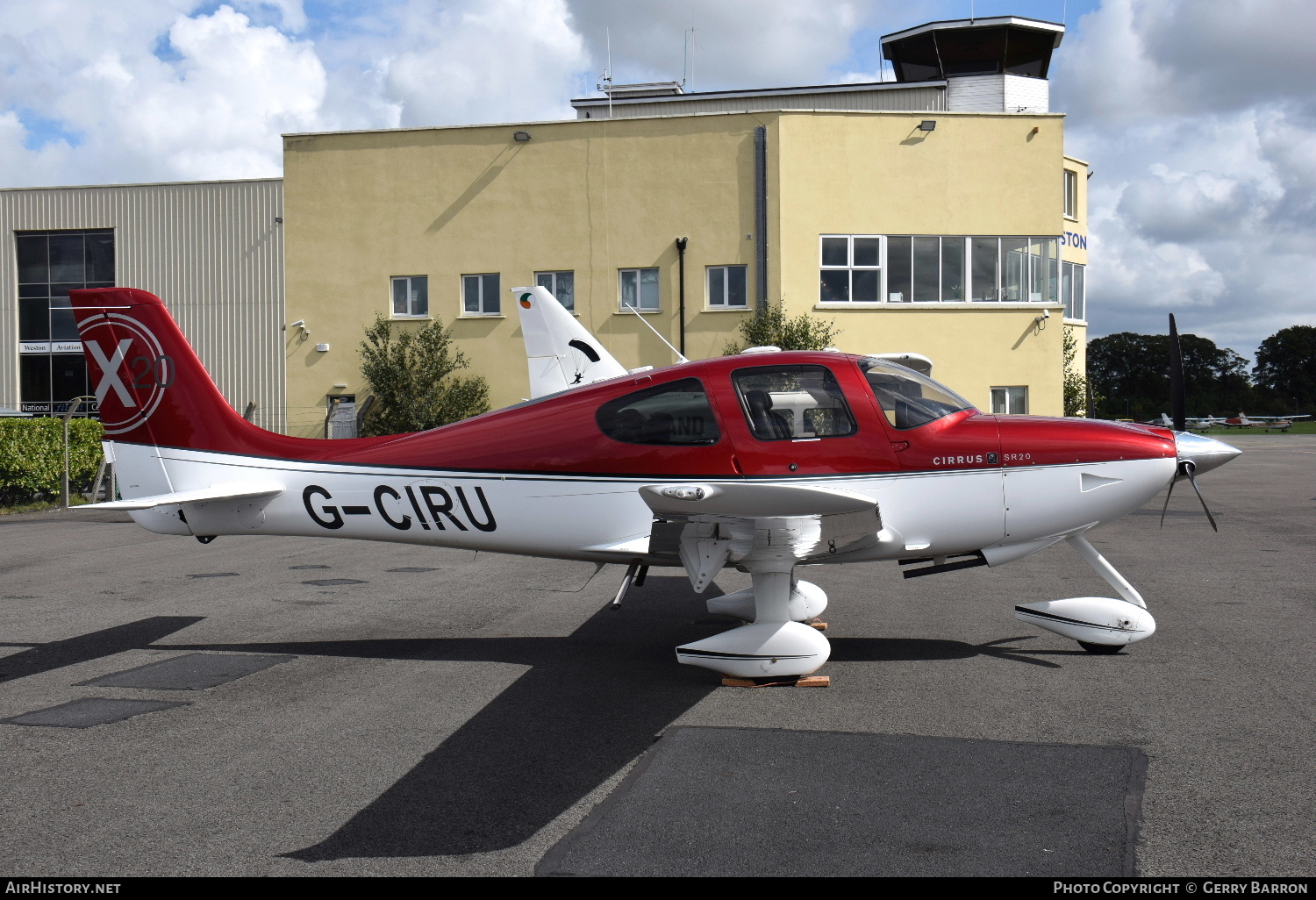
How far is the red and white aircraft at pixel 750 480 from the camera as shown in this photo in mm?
6590

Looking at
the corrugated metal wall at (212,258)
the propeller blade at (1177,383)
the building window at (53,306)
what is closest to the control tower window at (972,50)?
the corrugated metal wall at (212,258)

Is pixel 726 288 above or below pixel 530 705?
above

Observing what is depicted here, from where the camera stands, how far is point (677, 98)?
33.9m

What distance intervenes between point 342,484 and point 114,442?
6.88 feet

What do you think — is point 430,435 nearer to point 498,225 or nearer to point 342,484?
point 342,484

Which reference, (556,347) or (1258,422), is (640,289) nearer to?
(556,347)

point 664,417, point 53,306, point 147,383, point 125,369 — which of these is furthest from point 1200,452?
point 53,306

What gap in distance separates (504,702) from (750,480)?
6.93 ft

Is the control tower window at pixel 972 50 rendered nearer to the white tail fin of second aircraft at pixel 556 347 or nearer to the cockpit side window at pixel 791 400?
the white tail fin of second aircraft at pixel 556 347

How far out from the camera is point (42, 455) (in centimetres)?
1978

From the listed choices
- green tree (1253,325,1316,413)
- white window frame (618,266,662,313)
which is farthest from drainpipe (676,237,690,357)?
green tree (1253,325,1316,413)

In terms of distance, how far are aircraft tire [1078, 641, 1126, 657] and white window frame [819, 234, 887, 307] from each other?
1832cm

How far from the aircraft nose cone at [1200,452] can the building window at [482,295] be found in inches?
814

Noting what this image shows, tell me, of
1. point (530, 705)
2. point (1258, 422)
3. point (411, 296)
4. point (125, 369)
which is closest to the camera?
point (530, 705)
